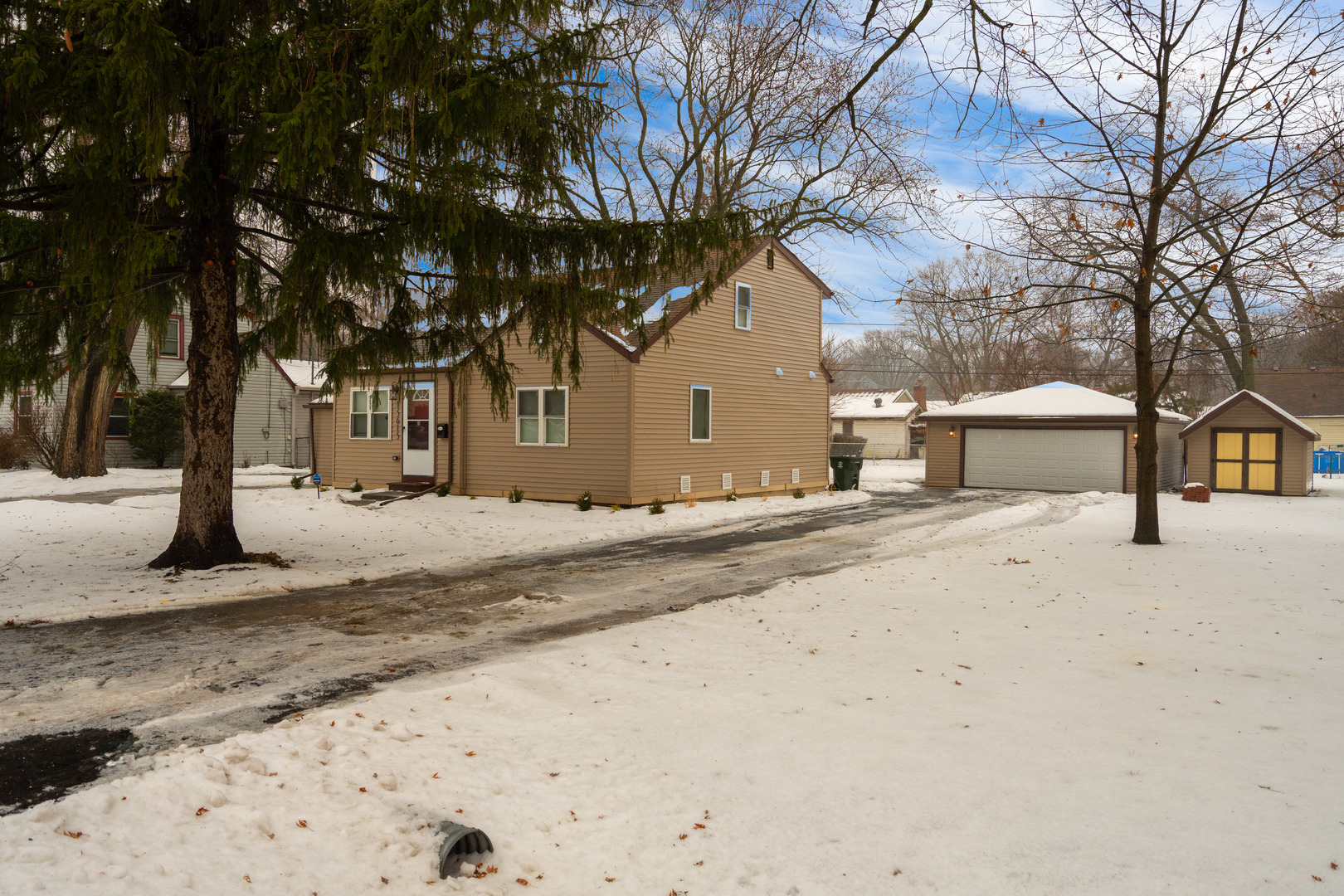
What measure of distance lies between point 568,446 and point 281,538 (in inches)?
253

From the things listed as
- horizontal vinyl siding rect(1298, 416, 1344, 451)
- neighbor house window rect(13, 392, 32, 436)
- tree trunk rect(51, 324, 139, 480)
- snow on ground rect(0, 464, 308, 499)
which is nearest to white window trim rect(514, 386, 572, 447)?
snow on ground rect(0, 464, 308, 499)

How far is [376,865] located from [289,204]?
7.40 meters

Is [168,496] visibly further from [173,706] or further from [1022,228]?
[1022,228]

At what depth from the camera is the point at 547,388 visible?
1762 centimetres

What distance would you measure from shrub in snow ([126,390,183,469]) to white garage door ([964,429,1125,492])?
25816 millimetres

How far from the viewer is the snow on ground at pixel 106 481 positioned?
1955cm

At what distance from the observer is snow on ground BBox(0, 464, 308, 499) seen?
19550mm

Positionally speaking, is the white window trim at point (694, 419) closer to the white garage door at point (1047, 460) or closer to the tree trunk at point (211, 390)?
the tree trunk at point (211, 390)

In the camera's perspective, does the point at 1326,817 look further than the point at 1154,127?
No

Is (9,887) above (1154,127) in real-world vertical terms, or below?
below

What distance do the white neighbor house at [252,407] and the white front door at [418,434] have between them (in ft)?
29.3

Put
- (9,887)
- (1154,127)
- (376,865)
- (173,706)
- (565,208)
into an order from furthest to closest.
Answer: (1154,127) → (565,208) → (173,706) → (376,865) → (9,887)

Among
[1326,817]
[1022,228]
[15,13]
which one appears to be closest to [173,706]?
[1326,817]

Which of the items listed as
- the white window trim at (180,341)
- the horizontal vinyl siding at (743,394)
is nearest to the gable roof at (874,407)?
the horizontal vinyl siding at (743,394)
